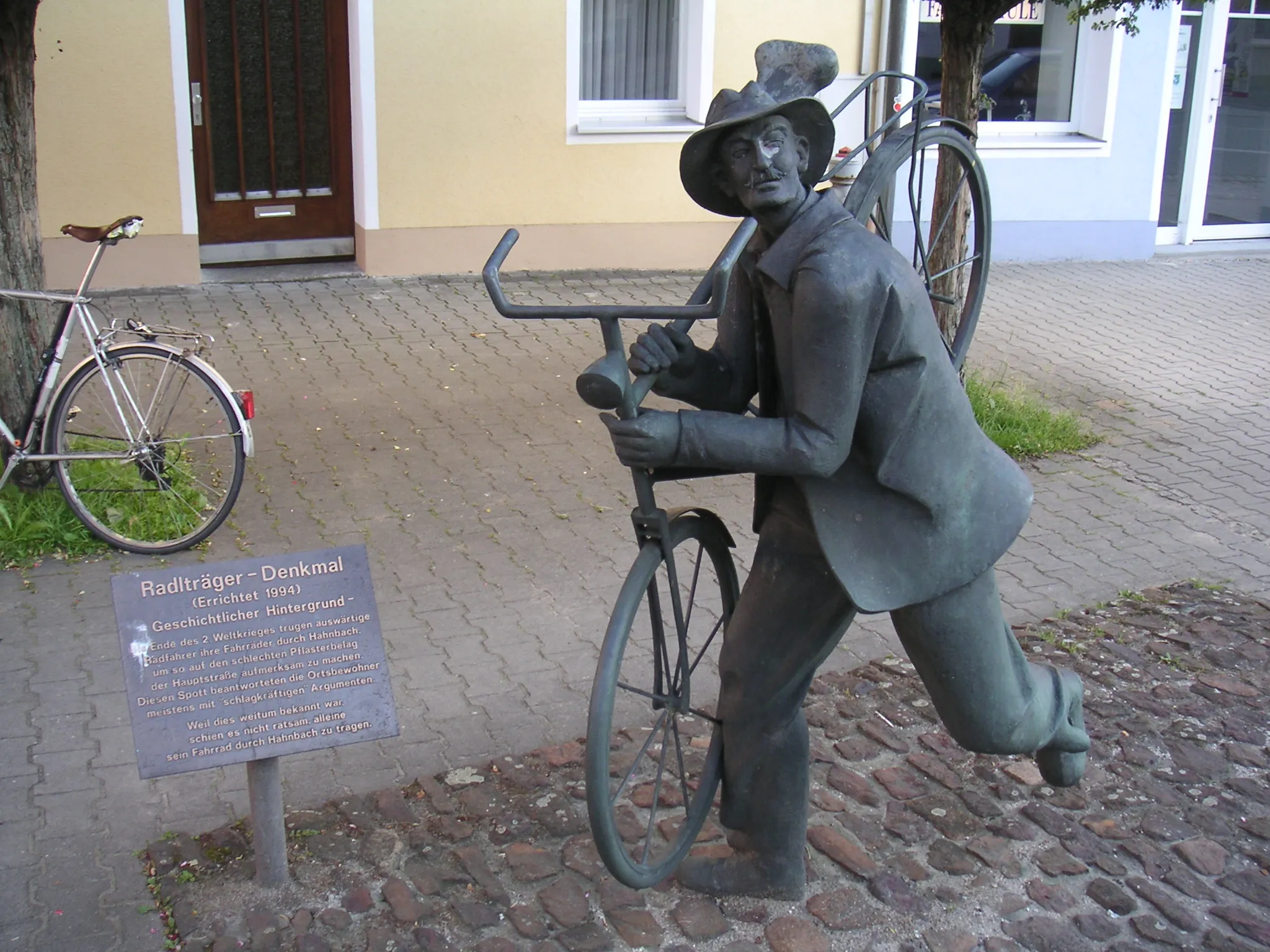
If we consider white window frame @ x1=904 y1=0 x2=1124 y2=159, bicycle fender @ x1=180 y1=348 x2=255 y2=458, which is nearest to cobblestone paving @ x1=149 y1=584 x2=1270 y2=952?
bicycle fender @ x1=180 y1=348 x2=255 y2=458

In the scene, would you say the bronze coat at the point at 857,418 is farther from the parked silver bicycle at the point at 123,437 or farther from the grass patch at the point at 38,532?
the grass patch at the point at 38,532

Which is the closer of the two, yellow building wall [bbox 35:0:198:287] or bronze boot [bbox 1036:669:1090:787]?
bronze boot [bbox 1036:669:1090:787]

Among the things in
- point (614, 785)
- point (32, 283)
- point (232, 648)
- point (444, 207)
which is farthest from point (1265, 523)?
point (444, 207)

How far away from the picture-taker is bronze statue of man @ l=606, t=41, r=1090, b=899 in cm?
284

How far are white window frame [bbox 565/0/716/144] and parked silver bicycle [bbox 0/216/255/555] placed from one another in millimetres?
5346

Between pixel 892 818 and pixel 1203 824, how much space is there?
0.87 meters

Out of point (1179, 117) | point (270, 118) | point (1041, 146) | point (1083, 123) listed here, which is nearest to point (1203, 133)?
point (1179, 117)

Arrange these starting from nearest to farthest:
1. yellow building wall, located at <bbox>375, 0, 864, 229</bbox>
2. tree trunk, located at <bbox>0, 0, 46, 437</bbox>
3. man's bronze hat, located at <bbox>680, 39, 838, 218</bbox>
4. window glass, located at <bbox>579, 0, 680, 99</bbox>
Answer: man's bronze hat, located at <bbox>680, 39, 838, 218</bbox> → tree trunk, located at <bbox>0, 0, 46, 437</bbox> → yellow building wall, located at <bbox>375, 0, 864, 229</bbox> → window glass, located at <bbox>579, 0, 680, 99</bbox>

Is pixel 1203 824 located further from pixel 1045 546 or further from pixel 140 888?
pixel 140 888

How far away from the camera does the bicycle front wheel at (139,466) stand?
214 inches

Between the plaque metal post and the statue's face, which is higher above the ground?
the statue's face

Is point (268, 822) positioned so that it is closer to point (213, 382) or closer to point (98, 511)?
point (213, 382)

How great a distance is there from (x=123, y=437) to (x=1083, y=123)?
29.9ft

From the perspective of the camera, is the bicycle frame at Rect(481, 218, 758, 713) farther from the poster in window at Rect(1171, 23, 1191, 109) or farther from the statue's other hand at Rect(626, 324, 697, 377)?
the poster in window at Rect(1171, 23, 1191, 109)
